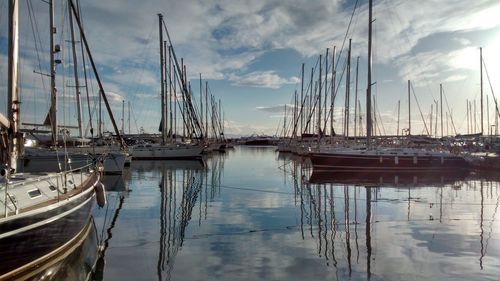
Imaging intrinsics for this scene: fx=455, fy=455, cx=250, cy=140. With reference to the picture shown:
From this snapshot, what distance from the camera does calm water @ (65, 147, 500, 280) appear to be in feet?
30.2

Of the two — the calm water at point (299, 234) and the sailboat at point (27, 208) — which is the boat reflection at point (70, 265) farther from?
the calm water at point (299, 234)

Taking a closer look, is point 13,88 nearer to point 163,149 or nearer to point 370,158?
point 370,158

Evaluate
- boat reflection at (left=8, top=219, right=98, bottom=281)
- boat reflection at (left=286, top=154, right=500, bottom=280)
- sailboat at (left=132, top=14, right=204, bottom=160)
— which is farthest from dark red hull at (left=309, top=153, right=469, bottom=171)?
boat reflection at (left=8, top=219, right=98, bottom=281)

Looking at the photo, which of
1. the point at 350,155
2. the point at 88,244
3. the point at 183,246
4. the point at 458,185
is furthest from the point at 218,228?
the point at 350,155

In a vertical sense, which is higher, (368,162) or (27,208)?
(27,208)

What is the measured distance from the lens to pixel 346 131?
56375mm

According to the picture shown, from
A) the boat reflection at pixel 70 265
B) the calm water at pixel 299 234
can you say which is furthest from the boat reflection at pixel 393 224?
the boat reflection at pixel 70 265

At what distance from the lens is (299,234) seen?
41.1ft

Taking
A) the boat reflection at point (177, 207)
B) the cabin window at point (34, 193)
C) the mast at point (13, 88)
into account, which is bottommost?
the boat reflection at point (177, 207)

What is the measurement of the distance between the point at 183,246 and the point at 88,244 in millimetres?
2379

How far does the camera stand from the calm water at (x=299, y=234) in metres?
9.21

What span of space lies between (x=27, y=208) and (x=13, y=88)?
4.39 metres

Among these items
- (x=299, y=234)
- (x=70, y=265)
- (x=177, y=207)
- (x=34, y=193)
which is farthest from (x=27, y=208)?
(x=177, y=207)

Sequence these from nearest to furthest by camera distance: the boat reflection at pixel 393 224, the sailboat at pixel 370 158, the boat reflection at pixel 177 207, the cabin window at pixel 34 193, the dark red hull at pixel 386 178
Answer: the cabin window at pixel 34 193
the boat reflection at pixel 393 224
the boat reflection at pixel 177 207
the dark red hull at pixel 386 178
the sailboat at pixel 370 158
